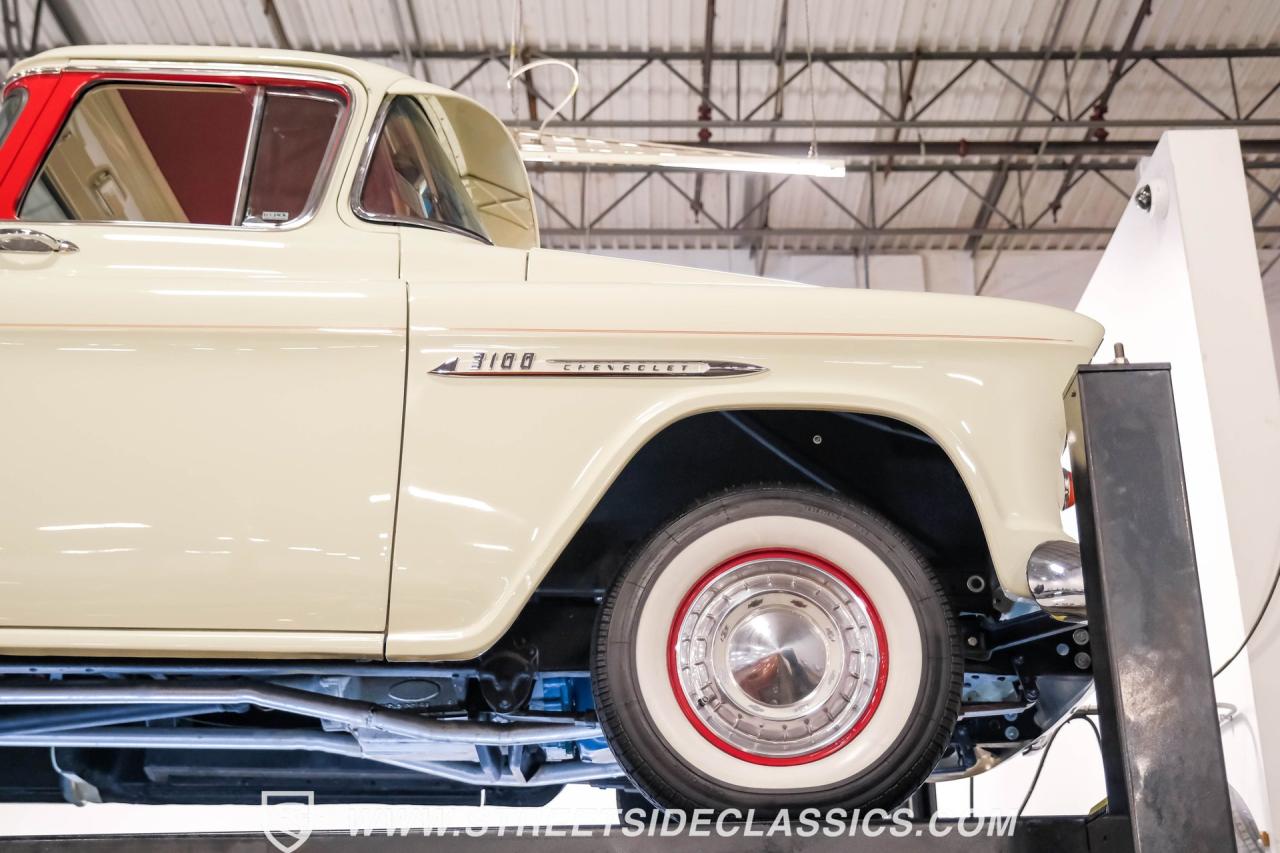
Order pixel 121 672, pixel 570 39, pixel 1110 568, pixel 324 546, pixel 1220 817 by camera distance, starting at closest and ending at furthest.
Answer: pixel 1220 817 < pixel 1110 568 < pixel 324 546 < pixel 121 672 < pixel 570 39

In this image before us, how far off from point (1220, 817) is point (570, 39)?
9619mm

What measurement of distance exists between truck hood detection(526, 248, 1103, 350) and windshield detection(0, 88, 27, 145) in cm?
143

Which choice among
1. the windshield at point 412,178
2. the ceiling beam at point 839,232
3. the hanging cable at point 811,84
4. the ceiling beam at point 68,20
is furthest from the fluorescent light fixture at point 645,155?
the ceiling beam at point 68,20

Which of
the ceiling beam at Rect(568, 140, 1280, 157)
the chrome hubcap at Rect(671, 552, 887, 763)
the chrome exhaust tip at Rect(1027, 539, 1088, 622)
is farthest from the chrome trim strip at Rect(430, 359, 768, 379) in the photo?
the ceiling beam at Rect(568, 140, 1280, 157)

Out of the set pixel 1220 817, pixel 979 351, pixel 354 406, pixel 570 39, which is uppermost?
pixel 570 39

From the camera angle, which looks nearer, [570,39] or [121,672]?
[121,672]

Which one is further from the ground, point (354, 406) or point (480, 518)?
point (354, 406)

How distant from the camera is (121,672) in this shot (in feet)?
7.47

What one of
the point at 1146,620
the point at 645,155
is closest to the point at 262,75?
the point at 1146,620

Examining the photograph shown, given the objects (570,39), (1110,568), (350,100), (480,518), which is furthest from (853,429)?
(570,39)

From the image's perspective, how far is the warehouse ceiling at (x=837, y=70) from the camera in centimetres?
962

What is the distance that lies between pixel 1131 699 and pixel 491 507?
49.6 inches

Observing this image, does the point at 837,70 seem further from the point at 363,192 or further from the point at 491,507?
the point at 491,507

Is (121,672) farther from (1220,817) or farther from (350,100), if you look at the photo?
(1220,817)
